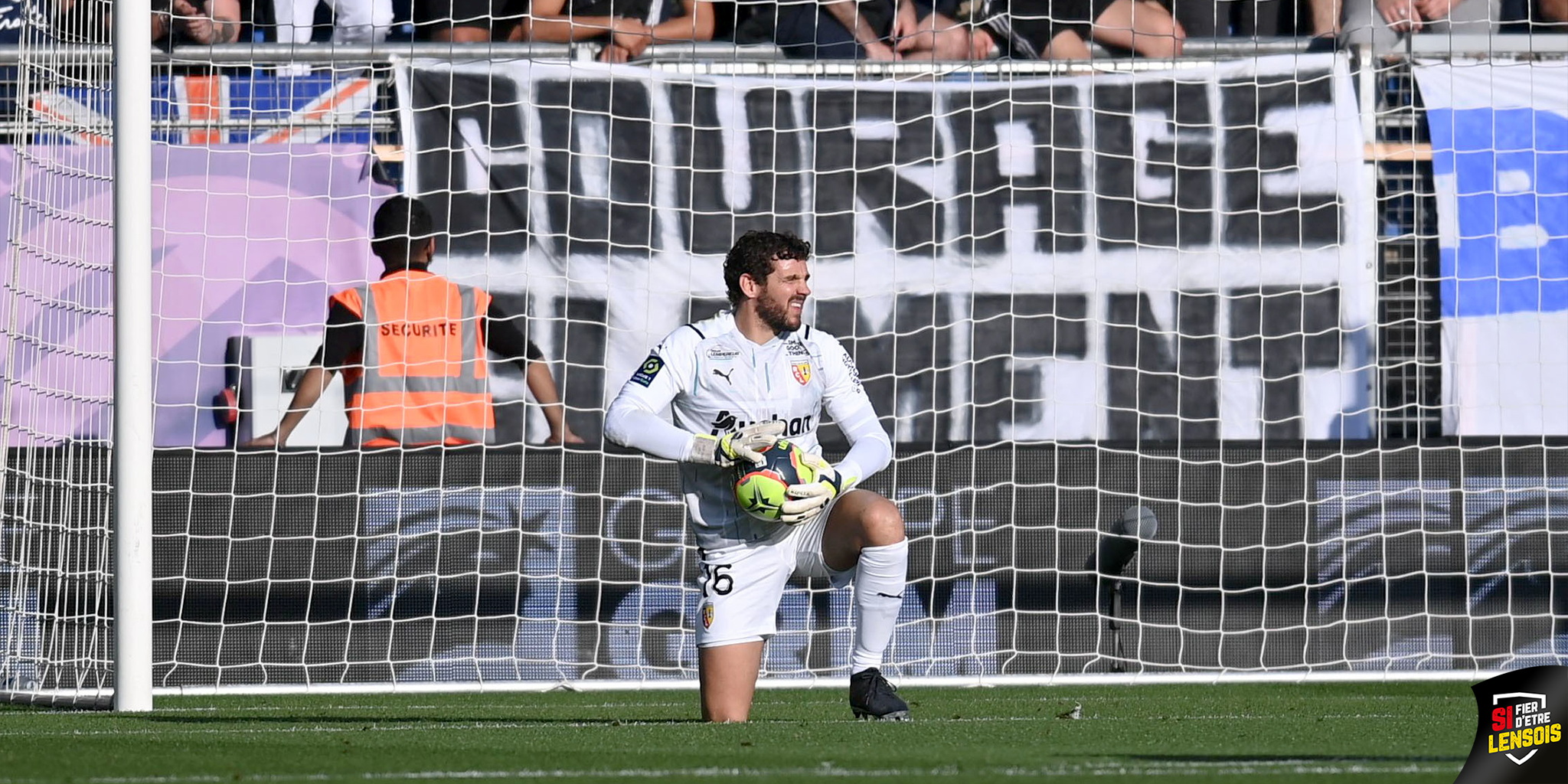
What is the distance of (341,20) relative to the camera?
9484mm

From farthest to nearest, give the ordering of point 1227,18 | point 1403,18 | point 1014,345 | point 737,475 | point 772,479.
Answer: point 1227,18 < point 1403,18 < point 1014,345 < point 737,475 < point 772,479

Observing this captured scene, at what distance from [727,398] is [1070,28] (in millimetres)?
4378

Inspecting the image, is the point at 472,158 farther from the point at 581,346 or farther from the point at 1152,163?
the point at 1152,163

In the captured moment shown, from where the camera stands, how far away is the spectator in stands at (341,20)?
372 inches

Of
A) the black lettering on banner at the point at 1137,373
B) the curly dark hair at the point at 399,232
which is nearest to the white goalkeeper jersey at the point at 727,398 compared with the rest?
the curly dark hair at the point at 399,232

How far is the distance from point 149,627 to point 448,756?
7.18ft

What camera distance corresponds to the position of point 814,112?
31.2 ft

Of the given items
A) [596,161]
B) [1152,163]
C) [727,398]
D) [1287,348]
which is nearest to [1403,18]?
[1152,163]

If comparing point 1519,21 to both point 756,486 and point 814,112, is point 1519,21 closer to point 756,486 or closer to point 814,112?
point 814,112

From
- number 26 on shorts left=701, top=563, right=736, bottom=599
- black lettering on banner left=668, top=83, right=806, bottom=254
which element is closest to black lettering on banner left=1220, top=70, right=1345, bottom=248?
black lettering on banner left=668, top=83, right=806, bottom=254

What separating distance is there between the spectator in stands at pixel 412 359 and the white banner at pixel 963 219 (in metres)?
0.20

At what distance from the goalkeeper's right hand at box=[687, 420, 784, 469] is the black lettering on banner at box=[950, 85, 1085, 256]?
3.82 metres

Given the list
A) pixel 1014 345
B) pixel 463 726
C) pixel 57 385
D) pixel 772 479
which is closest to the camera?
pixel 772 479

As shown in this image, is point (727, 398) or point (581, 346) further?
point (581, 346)
